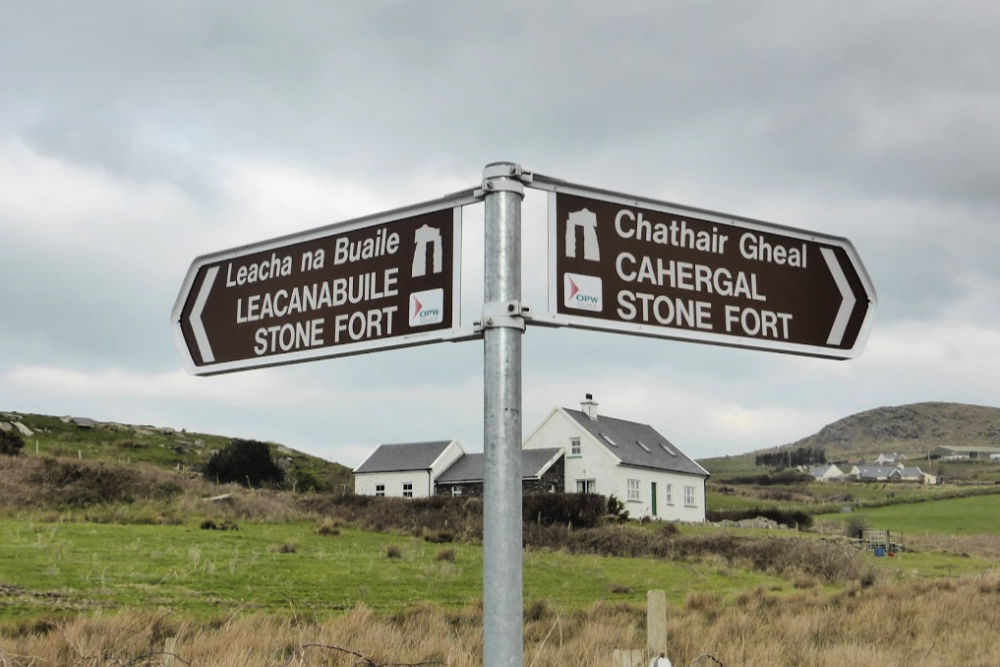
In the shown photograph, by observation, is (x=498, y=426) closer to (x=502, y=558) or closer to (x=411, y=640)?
(x=502, y=558)

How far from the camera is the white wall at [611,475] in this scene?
51250 mm

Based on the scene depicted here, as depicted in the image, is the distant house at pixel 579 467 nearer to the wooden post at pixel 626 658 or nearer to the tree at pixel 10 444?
the tree at pixel 10 444

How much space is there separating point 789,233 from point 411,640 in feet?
25.8

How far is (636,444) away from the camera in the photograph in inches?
2200

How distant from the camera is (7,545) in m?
19.6

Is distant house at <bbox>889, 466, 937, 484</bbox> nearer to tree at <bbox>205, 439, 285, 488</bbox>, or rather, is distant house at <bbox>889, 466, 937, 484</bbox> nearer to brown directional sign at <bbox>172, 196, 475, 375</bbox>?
tree at <bbox>205, 439, 285, 488</bbox>

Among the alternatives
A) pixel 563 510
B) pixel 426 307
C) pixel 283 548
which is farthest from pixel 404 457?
pixel 426 307

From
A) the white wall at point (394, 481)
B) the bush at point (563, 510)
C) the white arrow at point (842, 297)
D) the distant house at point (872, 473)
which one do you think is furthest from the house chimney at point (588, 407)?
the distant house at point (872, 473)

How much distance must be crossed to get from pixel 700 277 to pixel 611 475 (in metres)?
48.2

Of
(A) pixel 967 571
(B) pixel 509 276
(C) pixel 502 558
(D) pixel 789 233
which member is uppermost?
(D) pixel 789 233

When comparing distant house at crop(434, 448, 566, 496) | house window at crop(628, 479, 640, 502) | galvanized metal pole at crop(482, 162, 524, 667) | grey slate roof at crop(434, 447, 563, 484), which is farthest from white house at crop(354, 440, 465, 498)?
galvanized metal pole at crop(482, 162, 524, 667)

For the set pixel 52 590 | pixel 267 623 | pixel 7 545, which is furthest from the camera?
pixel 7 545

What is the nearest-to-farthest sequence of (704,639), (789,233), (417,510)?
(789,233) → (704,639) → (417,510)

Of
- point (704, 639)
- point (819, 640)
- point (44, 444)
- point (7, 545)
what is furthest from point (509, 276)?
point (44, 444)
